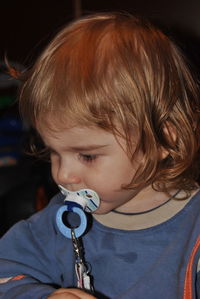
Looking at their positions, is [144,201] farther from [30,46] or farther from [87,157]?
[30,46]

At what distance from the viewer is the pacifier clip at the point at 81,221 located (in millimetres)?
703

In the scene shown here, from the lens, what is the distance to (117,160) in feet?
2.29

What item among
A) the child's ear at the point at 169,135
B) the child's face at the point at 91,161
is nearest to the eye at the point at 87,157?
the child's face at the point at 91,161

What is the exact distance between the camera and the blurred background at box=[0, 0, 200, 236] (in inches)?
46.4

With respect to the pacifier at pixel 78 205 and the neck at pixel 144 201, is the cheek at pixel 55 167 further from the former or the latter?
the neck at pixel 144 201

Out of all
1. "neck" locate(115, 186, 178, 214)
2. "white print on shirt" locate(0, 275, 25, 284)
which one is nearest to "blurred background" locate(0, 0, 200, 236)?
"neck" locate(115, 186, 178, 214)

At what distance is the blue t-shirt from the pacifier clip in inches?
1.5

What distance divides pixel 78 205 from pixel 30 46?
1338 mm

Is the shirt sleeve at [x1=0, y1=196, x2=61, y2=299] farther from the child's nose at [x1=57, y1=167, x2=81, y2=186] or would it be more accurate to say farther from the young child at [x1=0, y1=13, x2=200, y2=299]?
the child's nose at [x1=57, y1=167, x2=81, y2=186]

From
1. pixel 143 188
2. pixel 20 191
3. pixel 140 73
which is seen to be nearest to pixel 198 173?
pixel 143 188

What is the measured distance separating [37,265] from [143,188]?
0.22m

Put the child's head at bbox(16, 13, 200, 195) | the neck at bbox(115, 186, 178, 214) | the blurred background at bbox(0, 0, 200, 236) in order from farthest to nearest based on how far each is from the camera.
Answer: the blurred background at bbox(0, 0, 200, 236)
the neck at bbox(115, 186, 178, 214)
the child's head at bbox(16, 13, 200, 195)

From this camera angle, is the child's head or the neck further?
the neck

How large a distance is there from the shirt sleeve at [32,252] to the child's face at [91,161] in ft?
0.36
